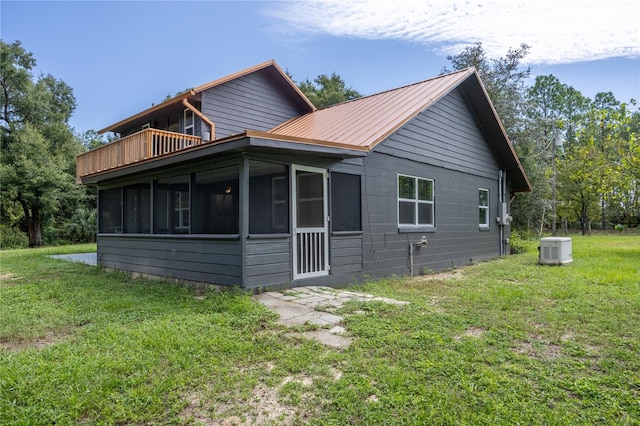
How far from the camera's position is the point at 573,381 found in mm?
2805

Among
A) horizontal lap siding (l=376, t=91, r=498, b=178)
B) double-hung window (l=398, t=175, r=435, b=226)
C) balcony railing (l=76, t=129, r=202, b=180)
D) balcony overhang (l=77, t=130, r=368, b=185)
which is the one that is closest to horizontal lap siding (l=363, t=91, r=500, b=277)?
horizontal lap siding (l=376, t=91, r=498, b=178)

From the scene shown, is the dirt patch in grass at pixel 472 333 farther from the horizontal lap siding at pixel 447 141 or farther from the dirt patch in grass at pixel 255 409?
the horizontal lap siding at pixel 447 141

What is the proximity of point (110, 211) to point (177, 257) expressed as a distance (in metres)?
3.83

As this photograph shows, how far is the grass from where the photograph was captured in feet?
8.05

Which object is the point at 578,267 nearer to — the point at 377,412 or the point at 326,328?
the point at 326,328

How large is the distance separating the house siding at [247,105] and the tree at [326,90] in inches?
431

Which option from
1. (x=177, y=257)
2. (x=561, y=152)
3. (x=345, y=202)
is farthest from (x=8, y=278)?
(x=561, y=152)

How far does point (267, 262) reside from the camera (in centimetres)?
597

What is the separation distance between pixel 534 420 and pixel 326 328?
2.17 m

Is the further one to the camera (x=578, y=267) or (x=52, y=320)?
(x=578, y=267)

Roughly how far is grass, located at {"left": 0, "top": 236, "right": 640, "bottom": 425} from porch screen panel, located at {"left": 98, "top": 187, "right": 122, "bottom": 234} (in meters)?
4.07

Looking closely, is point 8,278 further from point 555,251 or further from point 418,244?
point 555,251

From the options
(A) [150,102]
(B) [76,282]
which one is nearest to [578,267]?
(B) [76,282]

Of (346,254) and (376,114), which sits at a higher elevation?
(376,114)
